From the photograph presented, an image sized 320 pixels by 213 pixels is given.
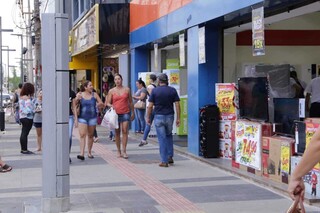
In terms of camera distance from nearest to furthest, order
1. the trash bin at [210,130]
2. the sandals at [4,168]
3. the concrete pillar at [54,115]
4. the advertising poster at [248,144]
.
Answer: the concrete pillar at [54,115] < the advertising poster at [248,144] < the sandals at [4,168] < the trash bin at [210,130]

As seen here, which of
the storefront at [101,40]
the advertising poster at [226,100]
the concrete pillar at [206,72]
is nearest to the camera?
the advertising poster at [226,100]

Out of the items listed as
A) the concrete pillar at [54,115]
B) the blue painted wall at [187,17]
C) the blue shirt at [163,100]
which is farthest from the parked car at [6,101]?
the concrete pillar at [54,115]

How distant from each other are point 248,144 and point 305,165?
6.48 m

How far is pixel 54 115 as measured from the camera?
6.94 metres

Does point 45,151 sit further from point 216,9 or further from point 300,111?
point 216,9

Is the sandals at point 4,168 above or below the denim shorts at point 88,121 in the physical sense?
below

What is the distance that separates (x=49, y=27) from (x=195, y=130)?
5624 millimetres

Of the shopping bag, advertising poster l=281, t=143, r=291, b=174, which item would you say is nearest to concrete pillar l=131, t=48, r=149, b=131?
advertising poster l=281, t=143, r=291, b=174

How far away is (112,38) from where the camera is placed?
18.8 m

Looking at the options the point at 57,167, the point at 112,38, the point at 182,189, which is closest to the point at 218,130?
the point at 182,189

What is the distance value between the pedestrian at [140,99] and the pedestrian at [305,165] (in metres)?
12.1

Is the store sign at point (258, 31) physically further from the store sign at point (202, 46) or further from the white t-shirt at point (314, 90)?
the store sign at point (202, 46)

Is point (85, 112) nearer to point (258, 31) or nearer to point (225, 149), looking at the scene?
point (225, 149)

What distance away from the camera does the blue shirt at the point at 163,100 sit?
35.1 ft
